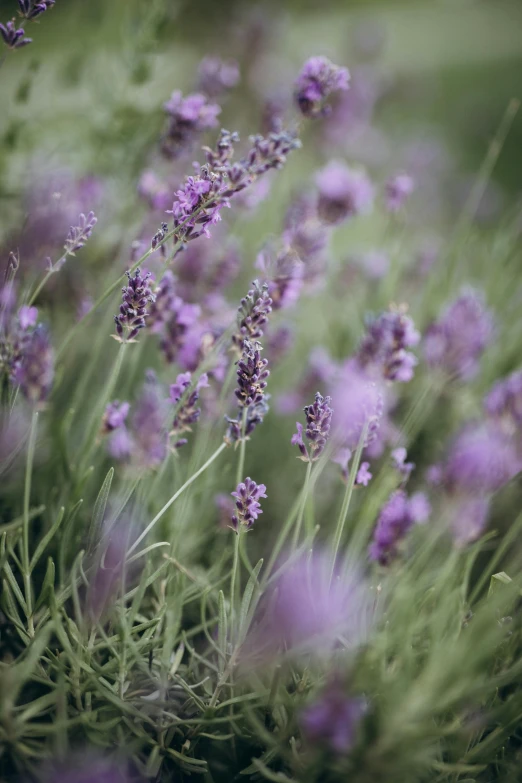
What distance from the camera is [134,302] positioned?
566 mm

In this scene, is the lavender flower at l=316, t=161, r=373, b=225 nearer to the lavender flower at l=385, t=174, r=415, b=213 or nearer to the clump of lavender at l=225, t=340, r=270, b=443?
the lavender flower at l=385, t=174, r=415, b=213

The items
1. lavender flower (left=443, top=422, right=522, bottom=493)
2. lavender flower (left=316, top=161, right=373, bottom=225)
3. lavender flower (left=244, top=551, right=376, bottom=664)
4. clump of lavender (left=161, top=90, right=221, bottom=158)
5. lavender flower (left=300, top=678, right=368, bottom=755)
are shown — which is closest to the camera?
lavender flower (left=300, top=678, right=368, bottom=755)

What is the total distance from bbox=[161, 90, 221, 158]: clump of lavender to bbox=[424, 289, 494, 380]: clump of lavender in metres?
0.43

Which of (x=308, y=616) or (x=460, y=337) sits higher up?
(x=460, y=337)

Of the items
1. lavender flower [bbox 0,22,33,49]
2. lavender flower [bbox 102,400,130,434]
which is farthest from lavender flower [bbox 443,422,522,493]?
lavender flower [bbox 0,22,33,49]

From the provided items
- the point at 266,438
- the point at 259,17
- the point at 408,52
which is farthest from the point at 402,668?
the point at 408,52

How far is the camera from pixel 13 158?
1047 mm

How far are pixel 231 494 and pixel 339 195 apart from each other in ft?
2.01

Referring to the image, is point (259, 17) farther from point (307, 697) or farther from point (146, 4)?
point (307, 697)

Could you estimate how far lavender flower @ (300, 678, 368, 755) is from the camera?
0.45 meters

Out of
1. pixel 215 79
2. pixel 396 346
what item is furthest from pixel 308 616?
pixel 215 79

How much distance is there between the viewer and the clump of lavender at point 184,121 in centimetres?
79

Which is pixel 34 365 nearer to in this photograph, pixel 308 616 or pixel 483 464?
pixel 308 616

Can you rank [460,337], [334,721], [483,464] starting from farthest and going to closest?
[460,337] < [483,464] < [334,721]
